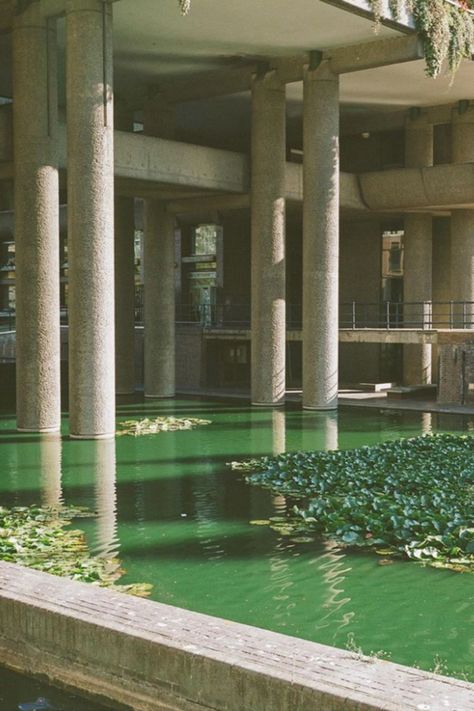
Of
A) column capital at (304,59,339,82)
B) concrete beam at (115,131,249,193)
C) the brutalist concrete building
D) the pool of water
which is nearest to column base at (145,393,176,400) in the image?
the brutalist concrete building

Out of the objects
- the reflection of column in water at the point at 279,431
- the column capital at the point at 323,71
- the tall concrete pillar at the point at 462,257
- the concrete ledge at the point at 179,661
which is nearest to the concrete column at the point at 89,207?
the reflection of column in water at the point at 279,431

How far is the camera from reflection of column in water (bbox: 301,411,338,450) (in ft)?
61.0

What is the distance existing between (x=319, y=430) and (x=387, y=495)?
8239mm

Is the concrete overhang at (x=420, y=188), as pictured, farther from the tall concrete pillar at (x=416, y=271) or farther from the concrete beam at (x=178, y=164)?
the concrete beam at (x=178, y=164)

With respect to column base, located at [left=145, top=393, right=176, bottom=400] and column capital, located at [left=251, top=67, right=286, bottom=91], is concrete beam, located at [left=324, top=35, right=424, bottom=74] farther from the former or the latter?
column base, located at [left=145, top=393, right=176, bottom=400]

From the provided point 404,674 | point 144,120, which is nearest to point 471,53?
point 144,120

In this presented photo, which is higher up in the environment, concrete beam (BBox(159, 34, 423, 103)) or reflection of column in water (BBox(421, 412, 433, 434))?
concrete beam (BBox(159, 34, 423, 103))

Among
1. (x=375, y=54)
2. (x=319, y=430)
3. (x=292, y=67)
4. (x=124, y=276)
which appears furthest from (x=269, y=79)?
(x=319, y=430)

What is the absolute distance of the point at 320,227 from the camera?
2412cm

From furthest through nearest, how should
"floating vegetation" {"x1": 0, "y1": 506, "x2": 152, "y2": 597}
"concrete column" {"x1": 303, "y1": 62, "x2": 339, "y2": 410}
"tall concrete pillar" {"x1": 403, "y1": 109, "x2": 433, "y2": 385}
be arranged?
"tall concrete pillar" {"x1": 403, "y1": 109, "x2": 433, "y2": 385}
"concrete column" {"x1": 303, "y1": 62, "x2": 339, "y2": 410}
"floating vegetation" {"x1": 0, "y1": 506, "x2": 152, "y2": 597}

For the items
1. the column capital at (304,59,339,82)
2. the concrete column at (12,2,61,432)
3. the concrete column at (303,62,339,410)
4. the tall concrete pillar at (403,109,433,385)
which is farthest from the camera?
the tall concrete pillar at (403,109,433,385)

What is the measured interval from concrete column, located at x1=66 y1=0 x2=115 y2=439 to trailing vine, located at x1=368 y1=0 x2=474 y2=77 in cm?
586

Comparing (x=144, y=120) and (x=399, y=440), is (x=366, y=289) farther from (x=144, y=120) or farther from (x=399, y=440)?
Answer: (x=399, y=440)

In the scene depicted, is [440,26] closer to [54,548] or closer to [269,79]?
[269,79]
